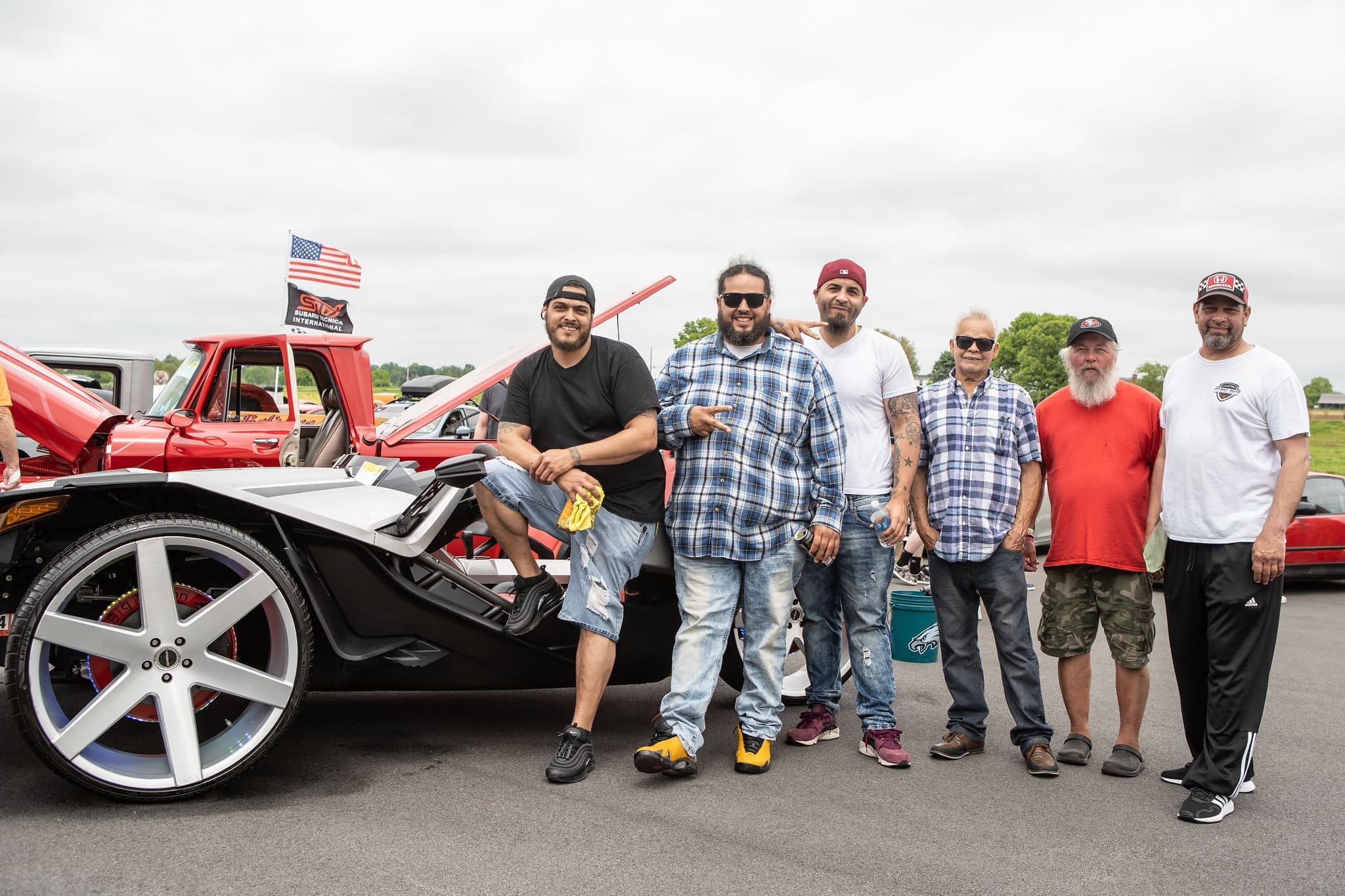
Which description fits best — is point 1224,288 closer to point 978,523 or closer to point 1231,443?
point 1231,443

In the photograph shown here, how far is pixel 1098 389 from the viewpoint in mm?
4344

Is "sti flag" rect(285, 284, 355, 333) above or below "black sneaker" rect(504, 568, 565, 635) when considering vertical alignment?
above

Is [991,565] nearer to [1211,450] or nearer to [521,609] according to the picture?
[1211,450]

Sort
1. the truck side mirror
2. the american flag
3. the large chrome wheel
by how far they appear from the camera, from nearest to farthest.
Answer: the large chrome wheel, the truck side mirror, the american flag

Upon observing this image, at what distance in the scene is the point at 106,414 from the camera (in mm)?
5836

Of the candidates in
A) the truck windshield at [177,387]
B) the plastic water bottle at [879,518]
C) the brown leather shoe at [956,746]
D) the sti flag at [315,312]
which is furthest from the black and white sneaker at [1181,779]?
the sti flag at [315,312]

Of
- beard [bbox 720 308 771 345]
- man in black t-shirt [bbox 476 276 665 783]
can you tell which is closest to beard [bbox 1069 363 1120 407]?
beard [bbox 720 308 771 345]

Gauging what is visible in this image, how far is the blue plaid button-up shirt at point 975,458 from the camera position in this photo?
14.1 ft

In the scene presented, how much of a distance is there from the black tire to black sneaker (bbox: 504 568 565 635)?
0.75 meters

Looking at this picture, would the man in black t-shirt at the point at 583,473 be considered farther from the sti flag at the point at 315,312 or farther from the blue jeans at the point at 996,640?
the sti flag at the point at 315,312

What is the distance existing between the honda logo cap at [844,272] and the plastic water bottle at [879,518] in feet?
3.00

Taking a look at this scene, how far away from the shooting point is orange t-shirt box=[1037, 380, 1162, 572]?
4.23m

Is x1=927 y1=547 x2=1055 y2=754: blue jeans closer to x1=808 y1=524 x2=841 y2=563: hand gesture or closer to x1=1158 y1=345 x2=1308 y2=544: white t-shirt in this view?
x1=808 y1=524 x2=841 y2=563: hand gesture

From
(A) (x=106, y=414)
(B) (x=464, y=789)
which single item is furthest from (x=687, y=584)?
(A) (x=106, y=414)
